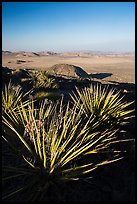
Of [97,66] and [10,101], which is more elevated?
[97,66]

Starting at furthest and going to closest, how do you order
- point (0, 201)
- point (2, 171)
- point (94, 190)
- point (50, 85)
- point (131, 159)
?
1. point (50, 85)
2. point (131, 159)
3. point (2, 171)
4. point (94, 190)
5. point (0, 201)

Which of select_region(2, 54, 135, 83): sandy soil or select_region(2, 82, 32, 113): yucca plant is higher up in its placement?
select_region(2, 54, 135, 83): sandy soil

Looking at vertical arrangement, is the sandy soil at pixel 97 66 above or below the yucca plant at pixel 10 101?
above

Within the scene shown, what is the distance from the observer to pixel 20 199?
9.21 feet

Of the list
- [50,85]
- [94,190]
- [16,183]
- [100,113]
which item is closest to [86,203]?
[94,190]

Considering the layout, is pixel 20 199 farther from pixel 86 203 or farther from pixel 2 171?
pixel 86 203

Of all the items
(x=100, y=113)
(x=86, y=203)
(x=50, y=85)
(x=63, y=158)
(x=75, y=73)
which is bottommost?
(x=86, y=203)

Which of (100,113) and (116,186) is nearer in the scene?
(116,186)

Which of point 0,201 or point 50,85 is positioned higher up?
point 50,85

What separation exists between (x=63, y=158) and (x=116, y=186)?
782mm

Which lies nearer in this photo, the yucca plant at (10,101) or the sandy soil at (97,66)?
the yucca plant at (10,101)

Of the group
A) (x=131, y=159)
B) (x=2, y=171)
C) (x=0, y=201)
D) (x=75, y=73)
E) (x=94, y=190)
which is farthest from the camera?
(x=75, y=73)

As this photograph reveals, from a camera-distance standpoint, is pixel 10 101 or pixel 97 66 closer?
pixel 10 101

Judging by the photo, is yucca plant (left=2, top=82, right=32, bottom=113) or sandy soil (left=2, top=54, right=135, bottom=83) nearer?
yucca plant (left=2, top=82, right=32, bottom=113)
